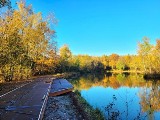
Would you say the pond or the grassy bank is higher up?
the grassy bank

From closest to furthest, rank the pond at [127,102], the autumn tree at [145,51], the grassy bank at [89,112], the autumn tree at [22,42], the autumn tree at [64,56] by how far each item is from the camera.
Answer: the grassy bank at [89,112] < the pond at [127,102] < the autumn tree at [22,42] < the autumn tree at [145,51] < the autumn tree at [64,56]

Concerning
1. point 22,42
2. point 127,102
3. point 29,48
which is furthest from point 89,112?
point 29,48

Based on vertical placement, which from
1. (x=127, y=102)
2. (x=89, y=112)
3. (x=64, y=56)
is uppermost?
(x=64, y=56)

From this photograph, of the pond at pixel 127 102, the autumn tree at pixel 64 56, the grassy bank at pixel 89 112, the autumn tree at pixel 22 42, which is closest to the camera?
the grassy bank at pixel 89 112

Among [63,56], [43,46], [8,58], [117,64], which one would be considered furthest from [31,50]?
[117,64]

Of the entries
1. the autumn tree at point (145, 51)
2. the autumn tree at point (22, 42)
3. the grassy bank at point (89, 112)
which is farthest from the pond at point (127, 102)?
the autumn tree at point (145, 51)

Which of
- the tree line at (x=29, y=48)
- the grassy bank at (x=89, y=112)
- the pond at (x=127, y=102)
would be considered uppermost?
the tree line at (x=29, y=48)

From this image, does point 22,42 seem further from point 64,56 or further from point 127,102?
point 64,56

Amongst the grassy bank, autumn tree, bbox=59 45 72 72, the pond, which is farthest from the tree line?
the pond

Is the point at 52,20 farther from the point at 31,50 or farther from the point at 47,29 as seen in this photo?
the point at 31,50

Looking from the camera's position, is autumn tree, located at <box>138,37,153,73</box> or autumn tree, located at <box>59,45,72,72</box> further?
autumn tree, located at <box>59,45,72,72</box>

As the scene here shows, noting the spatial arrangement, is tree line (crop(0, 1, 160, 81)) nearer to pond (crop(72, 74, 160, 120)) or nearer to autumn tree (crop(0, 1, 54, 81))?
autumn tree (crop(0, 1, 54, 81))

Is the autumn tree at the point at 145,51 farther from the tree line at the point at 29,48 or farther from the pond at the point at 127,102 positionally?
the pond at the point at 127,102

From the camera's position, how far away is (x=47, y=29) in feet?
145
